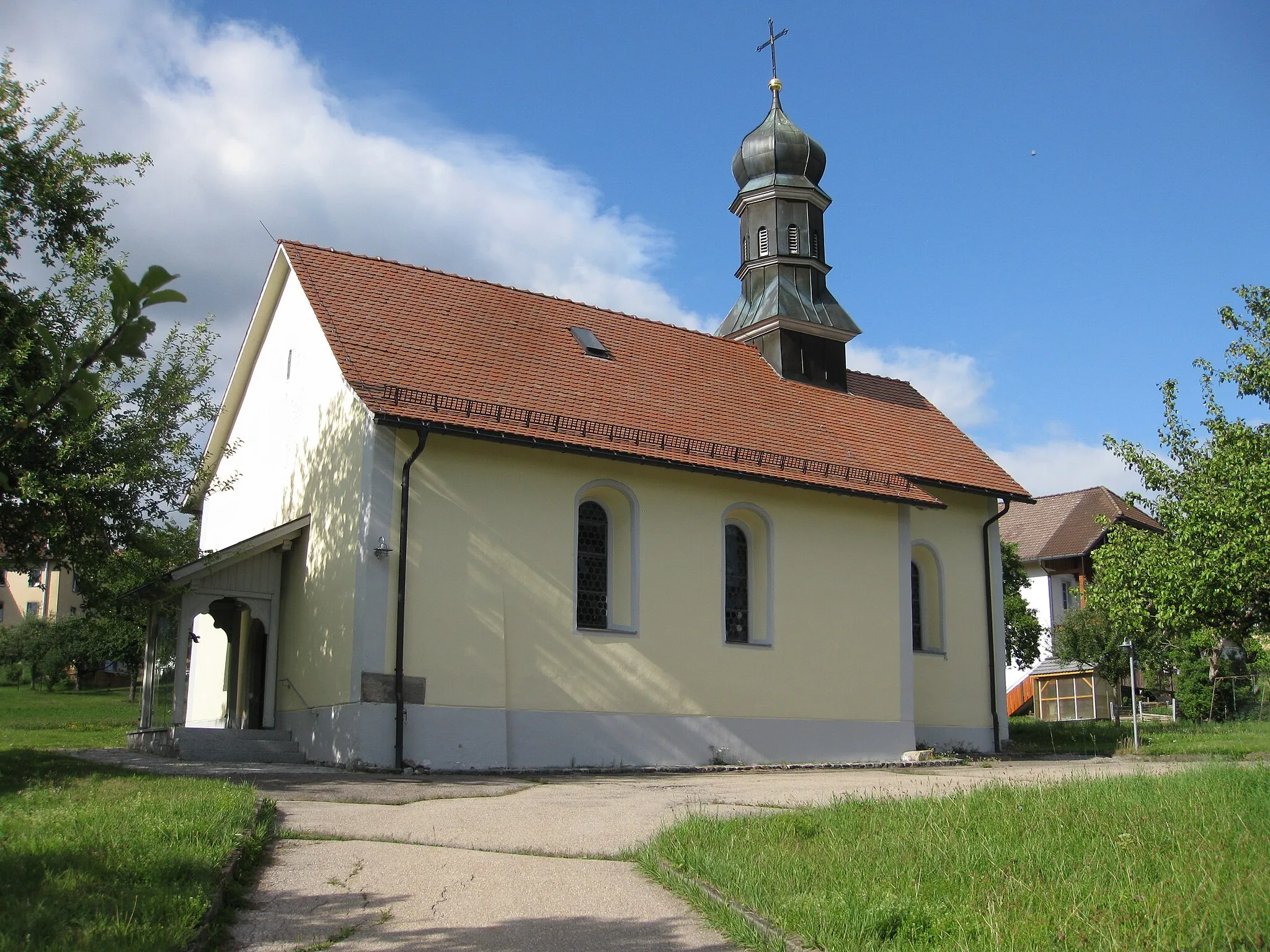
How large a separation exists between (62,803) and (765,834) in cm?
512

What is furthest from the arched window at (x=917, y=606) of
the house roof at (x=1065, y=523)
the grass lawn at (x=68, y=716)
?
the house roof at (x=1065, y=523)

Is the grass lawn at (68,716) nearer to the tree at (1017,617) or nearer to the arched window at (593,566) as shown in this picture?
the arched window at (593,566)

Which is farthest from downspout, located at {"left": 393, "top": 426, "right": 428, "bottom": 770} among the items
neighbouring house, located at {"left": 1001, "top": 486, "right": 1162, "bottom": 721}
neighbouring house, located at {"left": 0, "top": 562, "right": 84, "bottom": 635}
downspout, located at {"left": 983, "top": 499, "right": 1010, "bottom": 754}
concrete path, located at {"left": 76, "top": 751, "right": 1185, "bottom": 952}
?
neighbouring house, located at {"left": 0, "top": 562, "right": 84, "bottom": 635}

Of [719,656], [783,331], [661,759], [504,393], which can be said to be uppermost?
[783,331]

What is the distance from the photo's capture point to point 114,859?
5.87 metres

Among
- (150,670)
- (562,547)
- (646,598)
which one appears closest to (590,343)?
(562,547)

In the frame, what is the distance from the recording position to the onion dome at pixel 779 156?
24.0 meters

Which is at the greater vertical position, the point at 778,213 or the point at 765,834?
the point at 778,213

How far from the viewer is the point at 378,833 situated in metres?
8.12

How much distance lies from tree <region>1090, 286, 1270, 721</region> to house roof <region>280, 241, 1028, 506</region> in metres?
2.38

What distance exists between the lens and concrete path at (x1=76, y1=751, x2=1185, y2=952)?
5414 millimetres

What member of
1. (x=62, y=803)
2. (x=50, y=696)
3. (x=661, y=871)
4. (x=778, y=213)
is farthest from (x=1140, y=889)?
(x=50, y=696)

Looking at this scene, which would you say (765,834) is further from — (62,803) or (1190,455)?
(1190,455)

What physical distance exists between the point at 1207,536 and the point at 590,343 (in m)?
10.8
